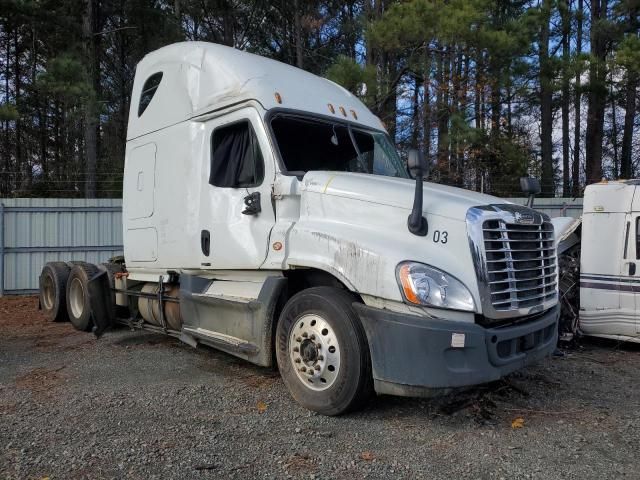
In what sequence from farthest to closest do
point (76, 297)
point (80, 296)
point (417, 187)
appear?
point (76, 297), point (80, 296), point (417, 187)

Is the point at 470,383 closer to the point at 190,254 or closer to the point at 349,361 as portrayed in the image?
the point at 349,361

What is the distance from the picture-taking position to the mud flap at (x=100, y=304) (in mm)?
7891

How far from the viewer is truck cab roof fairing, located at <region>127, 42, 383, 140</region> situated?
5.61 m

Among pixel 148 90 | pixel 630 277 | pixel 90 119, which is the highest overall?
pixel 90 119

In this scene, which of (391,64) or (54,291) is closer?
(54,291)

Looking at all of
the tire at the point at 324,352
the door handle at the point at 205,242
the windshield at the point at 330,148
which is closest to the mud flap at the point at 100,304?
the door handle at the point at 205,242

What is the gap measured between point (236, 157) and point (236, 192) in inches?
13.9

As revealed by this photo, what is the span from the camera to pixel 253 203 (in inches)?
206

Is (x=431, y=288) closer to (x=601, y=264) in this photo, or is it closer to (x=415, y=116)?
(x=601, y=264)

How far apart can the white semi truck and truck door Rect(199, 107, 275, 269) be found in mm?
19

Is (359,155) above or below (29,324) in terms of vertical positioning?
A: above

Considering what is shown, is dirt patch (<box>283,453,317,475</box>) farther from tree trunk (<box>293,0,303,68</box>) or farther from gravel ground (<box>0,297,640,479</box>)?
tree trunk (<box>293,0,303,68</box>)

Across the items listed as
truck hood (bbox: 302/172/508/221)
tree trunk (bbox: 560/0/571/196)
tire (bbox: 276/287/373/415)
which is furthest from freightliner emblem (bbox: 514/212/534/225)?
tree trunk (bbox: 560/0/571/196)

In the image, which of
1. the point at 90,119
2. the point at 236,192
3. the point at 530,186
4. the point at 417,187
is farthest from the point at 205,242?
the point at 90,119
